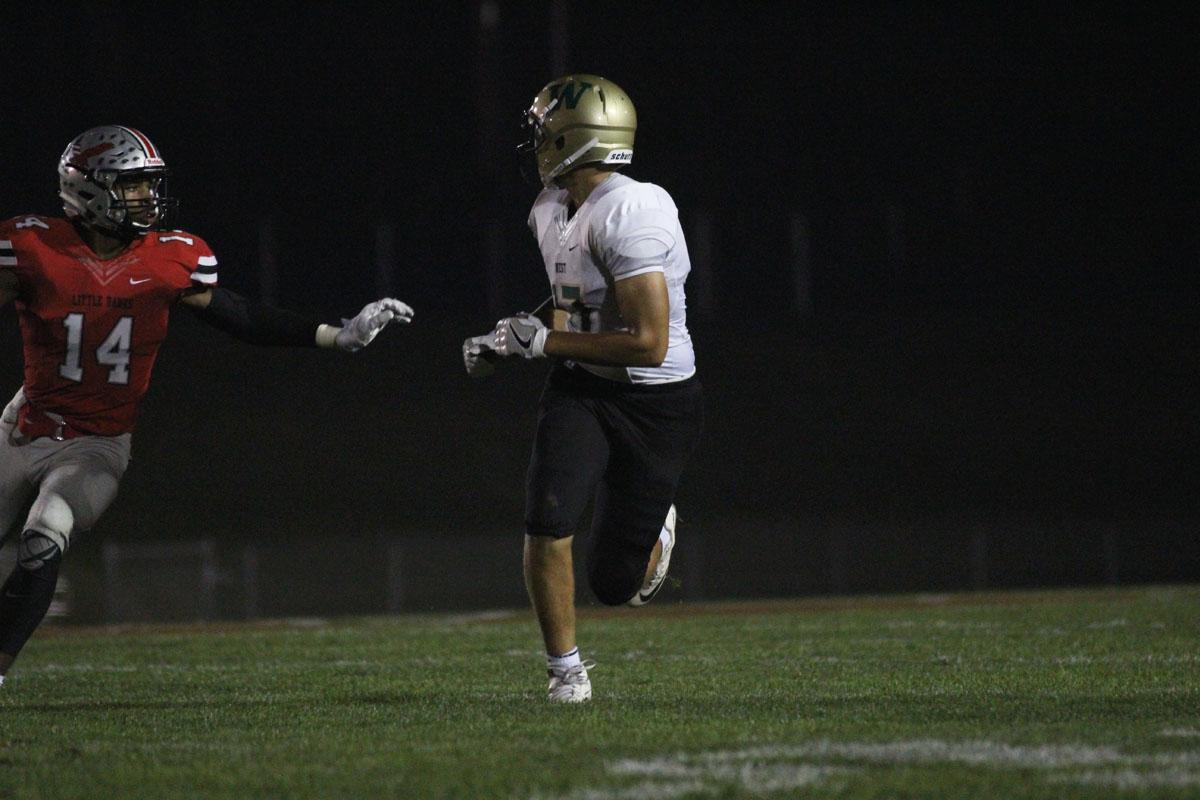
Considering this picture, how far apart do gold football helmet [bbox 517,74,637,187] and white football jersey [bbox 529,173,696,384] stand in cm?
Answer: 9

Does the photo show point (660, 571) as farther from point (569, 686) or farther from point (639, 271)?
point (639, 271)

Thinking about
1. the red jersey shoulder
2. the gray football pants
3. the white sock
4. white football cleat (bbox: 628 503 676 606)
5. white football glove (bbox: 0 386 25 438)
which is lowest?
the white sock

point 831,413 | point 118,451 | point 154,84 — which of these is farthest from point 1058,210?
point 118,451

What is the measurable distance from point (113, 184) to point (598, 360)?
155 centimetres

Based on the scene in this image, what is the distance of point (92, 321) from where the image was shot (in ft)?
15.9

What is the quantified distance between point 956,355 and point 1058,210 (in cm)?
260

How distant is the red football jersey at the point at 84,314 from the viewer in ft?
15.8

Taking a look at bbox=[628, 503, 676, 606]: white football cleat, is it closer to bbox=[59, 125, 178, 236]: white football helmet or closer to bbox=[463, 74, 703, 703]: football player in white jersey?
bbox=[463, 74, 703, 703]: football player in white jersey

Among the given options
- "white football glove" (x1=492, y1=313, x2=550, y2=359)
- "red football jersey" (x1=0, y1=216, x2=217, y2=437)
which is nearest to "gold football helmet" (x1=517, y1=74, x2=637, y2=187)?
"white football glove" (x1=492, y1=313, x2=550, y2=359)

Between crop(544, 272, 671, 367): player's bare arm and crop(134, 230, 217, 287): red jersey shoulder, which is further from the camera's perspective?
crop(134, 230, 217, 287): red jersey shoulder

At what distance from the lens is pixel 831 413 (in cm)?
2298

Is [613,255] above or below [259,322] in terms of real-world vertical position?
above

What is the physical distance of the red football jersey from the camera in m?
4.82

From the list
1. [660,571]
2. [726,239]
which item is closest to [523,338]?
[660,571]
